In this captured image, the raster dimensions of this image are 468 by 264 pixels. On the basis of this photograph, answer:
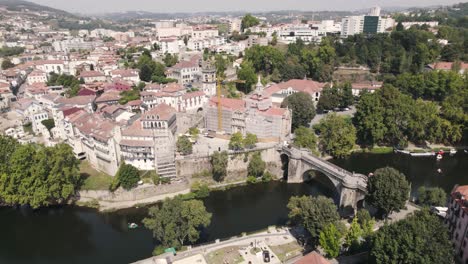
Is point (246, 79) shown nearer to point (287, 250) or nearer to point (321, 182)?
point (321, 182)

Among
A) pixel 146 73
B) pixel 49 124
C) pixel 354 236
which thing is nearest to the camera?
pixel 354 236

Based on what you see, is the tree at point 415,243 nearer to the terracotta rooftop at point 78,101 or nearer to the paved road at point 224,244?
the paved road at point 224,244

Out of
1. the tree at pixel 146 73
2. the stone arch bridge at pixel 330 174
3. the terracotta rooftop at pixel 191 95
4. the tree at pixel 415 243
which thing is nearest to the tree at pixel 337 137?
the stone arch bridge at pixel 330 174

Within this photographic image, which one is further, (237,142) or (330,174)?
(237,142)

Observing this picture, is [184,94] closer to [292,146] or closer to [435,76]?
[292,146]

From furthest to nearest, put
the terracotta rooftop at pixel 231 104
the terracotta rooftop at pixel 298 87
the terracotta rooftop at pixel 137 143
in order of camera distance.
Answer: the terracotta rooftop at pixel 298 87, the terracotta rooftop at pixel 231 104, the terracotta rooftop at pixel 137 143

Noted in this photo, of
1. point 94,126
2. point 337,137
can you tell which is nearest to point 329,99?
point 337,137

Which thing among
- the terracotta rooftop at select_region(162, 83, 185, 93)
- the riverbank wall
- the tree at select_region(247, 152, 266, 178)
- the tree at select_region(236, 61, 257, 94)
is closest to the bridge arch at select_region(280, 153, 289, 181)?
the riverbank wall
